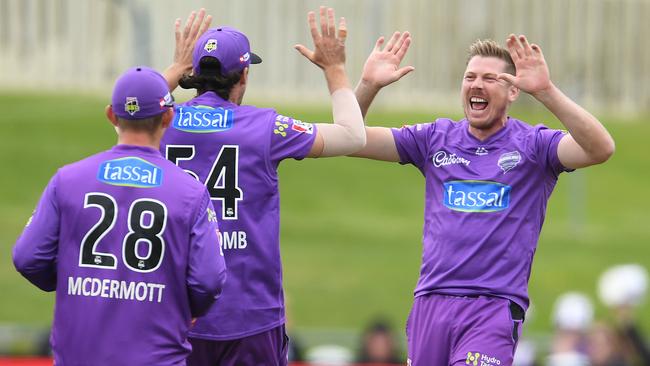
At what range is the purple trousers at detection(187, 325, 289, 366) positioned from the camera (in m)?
7.05

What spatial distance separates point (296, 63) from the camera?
25.3 meters

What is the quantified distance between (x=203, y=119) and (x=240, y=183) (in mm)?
387

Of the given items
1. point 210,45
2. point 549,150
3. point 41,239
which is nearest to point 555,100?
point 549,150

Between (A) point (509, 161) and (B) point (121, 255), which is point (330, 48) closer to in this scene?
(A) point (509, 161)

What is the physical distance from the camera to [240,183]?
22.8 feet

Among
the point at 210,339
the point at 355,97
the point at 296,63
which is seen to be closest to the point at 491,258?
the point at 355,97

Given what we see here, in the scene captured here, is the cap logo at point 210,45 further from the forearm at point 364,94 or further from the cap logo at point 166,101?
the forearm at point 364,94

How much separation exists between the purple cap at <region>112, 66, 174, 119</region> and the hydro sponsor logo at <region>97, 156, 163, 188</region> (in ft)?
0.72

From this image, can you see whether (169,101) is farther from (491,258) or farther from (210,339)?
(491,258)

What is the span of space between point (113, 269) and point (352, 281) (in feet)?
47.2

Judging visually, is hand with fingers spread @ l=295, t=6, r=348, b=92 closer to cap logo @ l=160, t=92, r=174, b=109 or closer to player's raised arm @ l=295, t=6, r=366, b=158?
player's raised arm @ l=295, t=6, r=366, b=158

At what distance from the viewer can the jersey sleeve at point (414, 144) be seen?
7.94 meters

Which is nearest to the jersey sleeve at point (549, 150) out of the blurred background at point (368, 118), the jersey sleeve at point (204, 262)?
the jersey sleeve at point (204, 262)

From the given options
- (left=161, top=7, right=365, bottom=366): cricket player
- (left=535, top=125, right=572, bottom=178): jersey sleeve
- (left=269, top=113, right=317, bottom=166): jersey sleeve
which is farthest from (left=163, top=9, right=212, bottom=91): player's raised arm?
(left=535, top=125, right=572, bottom=178): jersey sleeve
